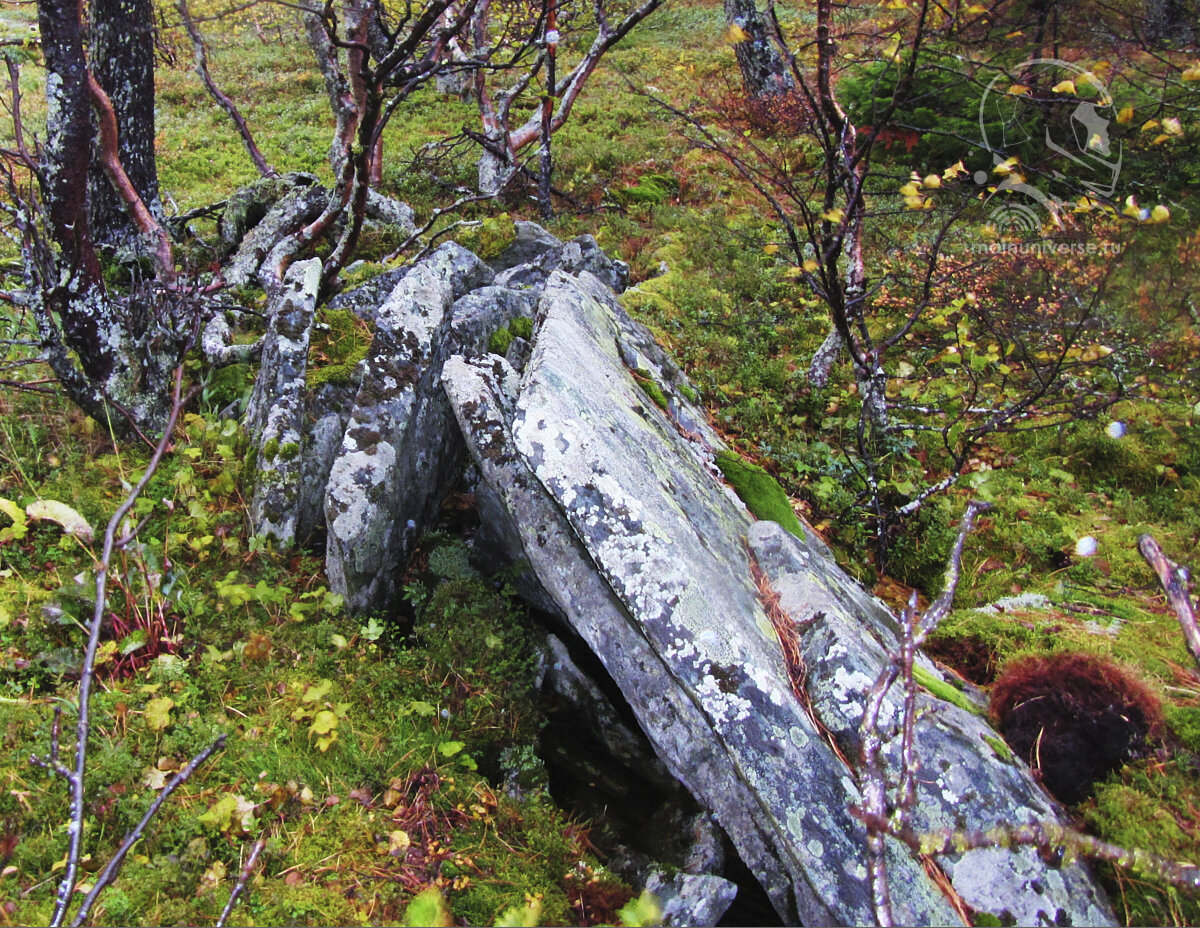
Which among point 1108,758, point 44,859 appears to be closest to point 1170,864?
point 1108,758

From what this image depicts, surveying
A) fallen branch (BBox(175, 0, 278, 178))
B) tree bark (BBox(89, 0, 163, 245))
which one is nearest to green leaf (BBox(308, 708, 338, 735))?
tree bark (BBox(89, 0, 163, 245))

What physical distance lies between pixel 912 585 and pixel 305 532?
197 inches

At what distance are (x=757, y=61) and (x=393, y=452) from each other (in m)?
16.5

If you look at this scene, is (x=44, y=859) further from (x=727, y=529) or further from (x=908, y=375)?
(x=908, y=375)

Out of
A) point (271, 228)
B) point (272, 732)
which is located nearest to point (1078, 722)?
point (272, 732)

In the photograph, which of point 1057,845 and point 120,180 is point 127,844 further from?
point 120,180

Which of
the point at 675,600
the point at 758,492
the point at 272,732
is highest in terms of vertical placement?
the point at 675,600

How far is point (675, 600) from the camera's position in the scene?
3.32 metres

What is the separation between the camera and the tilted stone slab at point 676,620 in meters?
3.08

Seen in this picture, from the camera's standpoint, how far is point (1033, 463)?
297 inches

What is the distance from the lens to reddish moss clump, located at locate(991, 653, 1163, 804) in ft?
12.2

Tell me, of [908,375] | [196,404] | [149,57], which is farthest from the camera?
[908,375]

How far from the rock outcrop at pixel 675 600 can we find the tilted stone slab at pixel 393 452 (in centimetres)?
1

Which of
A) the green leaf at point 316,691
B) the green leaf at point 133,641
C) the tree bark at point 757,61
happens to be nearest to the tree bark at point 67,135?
the green leaf at point 133,641
